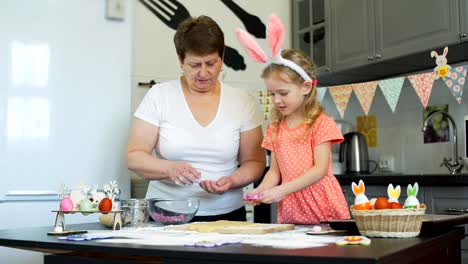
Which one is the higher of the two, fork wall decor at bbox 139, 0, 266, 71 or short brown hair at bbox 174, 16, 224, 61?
fork wall decor at bbox 139, 0, 266, 71

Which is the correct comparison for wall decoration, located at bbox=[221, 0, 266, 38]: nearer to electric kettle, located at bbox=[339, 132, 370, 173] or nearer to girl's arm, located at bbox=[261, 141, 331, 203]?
electric kettle, located at bbox=[339, 132, 370, 173]

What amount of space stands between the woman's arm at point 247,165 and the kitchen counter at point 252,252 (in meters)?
0.59

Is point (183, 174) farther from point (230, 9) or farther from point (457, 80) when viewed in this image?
point (230, 9)

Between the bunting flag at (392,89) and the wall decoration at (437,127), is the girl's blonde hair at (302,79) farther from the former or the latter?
the wall decoration at (437,127)

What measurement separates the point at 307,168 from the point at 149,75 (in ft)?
7.04

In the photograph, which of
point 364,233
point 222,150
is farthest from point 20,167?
point 364,233

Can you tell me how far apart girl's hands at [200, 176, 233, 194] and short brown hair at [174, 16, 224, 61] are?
1.37 ft

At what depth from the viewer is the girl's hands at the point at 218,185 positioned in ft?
5.85

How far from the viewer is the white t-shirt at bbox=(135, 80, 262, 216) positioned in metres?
1.93

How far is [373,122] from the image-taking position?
3730 millimetres

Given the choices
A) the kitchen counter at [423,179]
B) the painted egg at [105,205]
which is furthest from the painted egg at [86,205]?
the kitchen counter at [423,179]

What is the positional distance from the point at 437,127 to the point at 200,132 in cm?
187

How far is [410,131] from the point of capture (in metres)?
3.50

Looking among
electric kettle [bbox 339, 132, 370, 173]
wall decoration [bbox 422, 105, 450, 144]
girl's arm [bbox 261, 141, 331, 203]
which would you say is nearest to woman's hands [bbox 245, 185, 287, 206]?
girl's arm [bbox 261, 141, 331, 203]
